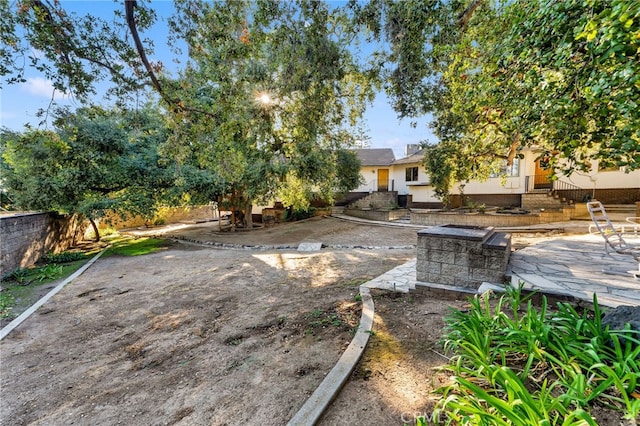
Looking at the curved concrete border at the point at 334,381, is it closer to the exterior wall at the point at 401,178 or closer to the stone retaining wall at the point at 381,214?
the stone retaining wall at the point at 381,214

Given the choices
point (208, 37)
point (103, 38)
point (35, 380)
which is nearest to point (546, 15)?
point (208, 37)

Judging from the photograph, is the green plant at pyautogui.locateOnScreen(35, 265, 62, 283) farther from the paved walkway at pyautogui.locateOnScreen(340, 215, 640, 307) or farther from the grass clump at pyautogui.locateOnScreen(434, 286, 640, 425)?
the grass clump at pyautogui.locateOnScreen(434, 286, 640, 425)

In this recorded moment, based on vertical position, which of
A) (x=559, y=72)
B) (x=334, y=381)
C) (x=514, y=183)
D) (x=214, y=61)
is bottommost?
(x=334, y=381)

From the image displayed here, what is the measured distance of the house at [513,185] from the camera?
44.2ft

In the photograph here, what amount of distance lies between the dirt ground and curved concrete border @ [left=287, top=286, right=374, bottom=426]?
7 cm

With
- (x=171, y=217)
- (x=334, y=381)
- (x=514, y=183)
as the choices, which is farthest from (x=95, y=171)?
(x=514, y=183)

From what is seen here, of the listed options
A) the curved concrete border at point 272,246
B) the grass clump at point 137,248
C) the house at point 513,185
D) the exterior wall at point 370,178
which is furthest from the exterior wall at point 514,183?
the grass clump at point 137,248

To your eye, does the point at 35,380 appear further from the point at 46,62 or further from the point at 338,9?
the point at 338,9

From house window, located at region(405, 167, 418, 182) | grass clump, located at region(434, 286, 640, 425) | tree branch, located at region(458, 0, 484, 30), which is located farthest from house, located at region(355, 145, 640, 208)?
grass clump, located at region(434, 286, 640, 425)

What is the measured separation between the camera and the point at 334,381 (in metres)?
2.22

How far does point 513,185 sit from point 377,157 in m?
11.8

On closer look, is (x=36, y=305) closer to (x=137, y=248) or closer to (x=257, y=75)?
(x=137, y=248)

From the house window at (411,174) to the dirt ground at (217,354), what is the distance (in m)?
17.1

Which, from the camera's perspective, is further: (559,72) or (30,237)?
(30,237)
